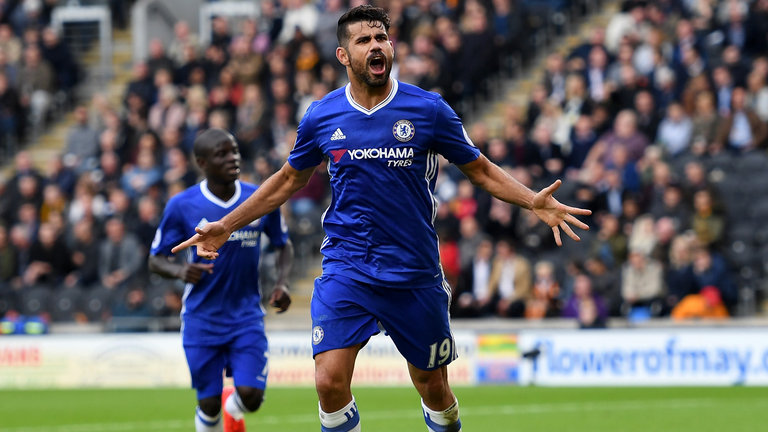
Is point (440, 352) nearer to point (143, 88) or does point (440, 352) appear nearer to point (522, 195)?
point (522, 195)

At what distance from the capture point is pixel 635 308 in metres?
18.5

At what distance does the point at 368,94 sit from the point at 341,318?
1335mm

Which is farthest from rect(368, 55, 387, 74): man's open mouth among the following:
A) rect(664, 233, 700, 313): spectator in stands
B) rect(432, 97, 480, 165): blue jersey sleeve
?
rect(664, 233, 700, 313): spectator in stands

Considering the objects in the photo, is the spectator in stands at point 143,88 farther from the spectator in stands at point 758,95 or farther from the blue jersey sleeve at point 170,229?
the blue jersey sleeve at point 170,229

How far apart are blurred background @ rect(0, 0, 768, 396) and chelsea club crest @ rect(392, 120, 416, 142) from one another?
1062 cm

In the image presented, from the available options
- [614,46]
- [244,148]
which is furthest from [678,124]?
[244,148]

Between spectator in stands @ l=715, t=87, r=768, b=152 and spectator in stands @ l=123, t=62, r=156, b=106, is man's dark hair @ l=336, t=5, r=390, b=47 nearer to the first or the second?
spectator in stands @ l=715, t=87, r=768, b=152

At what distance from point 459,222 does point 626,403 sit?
204 inches

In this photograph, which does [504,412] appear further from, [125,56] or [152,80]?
[125,56]

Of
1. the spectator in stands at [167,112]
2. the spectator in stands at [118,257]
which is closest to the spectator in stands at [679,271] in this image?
the spectator in stands at [118,257]

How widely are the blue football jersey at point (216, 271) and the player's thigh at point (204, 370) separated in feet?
0.28

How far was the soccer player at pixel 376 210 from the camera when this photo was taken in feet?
25.9

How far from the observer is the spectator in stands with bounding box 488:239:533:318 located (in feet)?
63.2

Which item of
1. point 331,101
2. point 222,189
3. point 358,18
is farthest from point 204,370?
point 358,18
